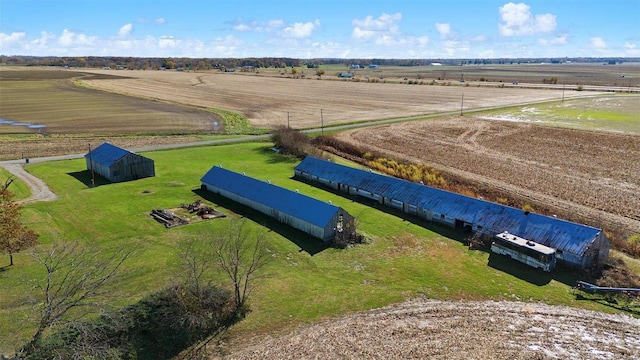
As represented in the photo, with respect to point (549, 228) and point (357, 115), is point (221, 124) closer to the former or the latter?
point (357, 115)

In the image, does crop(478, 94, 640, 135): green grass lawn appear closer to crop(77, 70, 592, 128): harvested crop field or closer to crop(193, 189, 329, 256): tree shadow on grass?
crop(77, 70, 592, 128): harvested crop field

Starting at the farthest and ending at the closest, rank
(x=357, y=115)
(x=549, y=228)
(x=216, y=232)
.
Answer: (x=357, y=115)
(x=216, y=232)
(x=549, y=228)

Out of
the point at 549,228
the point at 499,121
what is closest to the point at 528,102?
the point at 499,121

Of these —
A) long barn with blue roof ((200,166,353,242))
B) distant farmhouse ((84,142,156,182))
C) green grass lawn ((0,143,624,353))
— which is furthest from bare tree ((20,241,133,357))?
distant farmhouse ((84,142,156,182))

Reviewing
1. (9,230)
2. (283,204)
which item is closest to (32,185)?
(9,230)

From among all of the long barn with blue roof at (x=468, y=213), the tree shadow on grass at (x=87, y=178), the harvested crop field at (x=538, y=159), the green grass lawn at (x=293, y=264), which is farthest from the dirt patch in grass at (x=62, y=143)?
the long barn with blue roof at (x=468, y=213)
